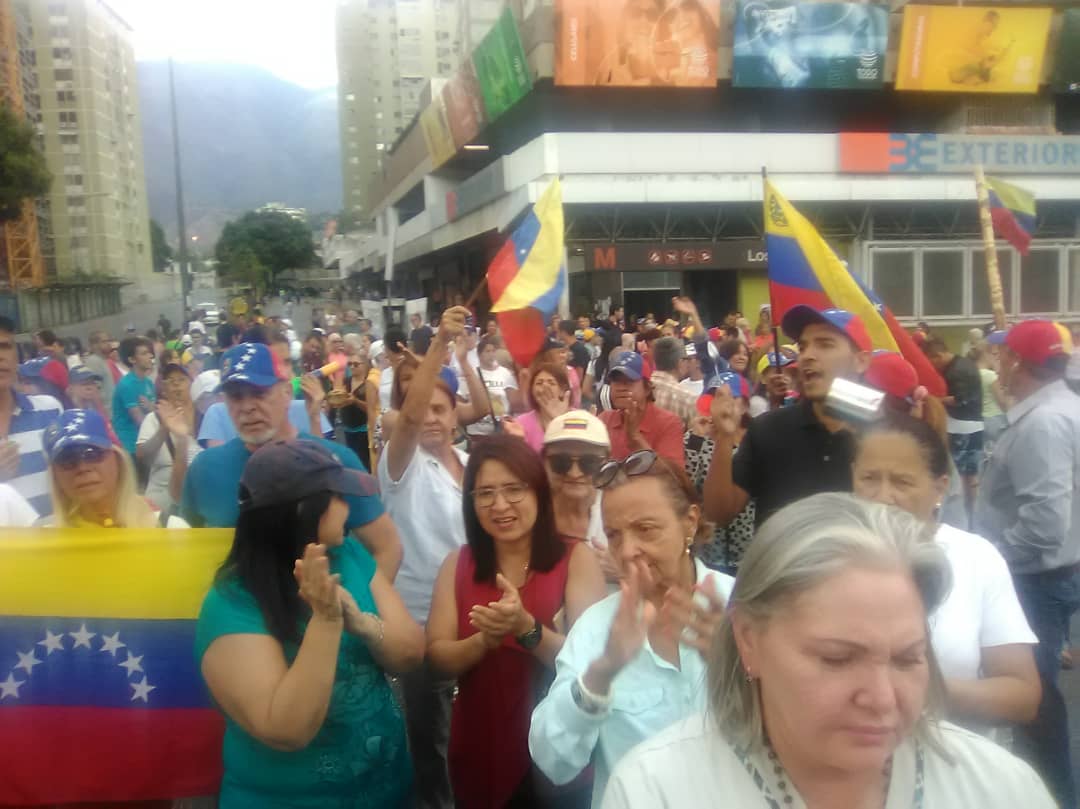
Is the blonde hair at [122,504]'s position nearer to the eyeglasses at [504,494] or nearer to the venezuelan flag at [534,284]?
the eyeglasses at [504,494]

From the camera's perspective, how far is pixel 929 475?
7.75 feet

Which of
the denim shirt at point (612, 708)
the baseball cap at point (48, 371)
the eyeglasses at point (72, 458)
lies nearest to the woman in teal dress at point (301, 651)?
the denim shirt at point (612, 708)

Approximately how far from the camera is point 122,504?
3.12 meters

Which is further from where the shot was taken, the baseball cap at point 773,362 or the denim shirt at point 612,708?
the baseball cap at point 773,362

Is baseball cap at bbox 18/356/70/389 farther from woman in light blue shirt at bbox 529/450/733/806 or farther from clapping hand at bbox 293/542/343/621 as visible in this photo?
woman in light blue shirt at bbox 529/450/733/806

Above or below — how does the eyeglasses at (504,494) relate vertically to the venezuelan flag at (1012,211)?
below

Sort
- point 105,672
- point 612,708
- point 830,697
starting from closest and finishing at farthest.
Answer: point 830,697
point 612,708
point 105,672

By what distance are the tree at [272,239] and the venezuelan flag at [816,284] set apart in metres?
78.0

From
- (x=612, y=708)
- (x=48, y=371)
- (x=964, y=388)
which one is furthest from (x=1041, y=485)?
(x=48, y=371)

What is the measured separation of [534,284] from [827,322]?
9.41 ft

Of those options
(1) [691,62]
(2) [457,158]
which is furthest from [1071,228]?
(2) [457,158]

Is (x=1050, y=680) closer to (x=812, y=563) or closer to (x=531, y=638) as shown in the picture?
(x=531, y=638)

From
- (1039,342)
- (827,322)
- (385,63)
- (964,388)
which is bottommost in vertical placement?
(964,388)

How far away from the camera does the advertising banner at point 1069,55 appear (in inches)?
994
